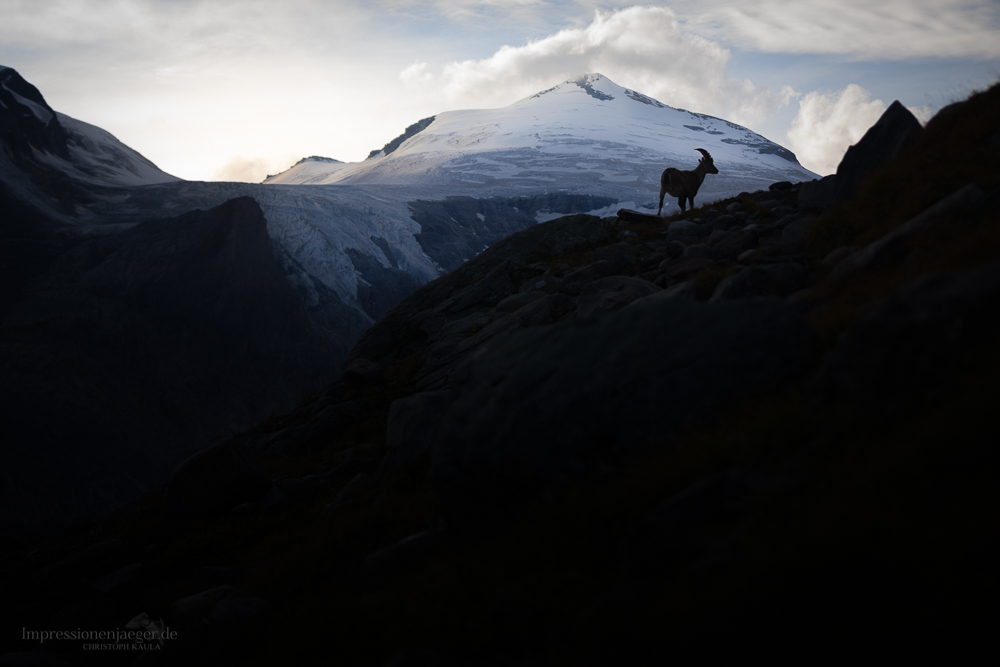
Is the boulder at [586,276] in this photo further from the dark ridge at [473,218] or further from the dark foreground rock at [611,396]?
the dark ridge at [473,218]

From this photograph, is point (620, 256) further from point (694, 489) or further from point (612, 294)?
point (694, 489)

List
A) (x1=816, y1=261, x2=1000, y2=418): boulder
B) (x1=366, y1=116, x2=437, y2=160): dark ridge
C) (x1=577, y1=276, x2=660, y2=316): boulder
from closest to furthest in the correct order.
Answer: (x1=816, y1=261, x2=1000, y2=418): boulder
(x1=577, y1=276, x2=660, y2=316): boulder
(x1=366, y1=116, x2=437, y2=160): dark ridge

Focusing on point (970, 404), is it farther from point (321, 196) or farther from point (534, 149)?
point (534, 149)

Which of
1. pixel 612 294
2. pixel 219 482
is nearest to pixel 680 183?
pixel 612 294

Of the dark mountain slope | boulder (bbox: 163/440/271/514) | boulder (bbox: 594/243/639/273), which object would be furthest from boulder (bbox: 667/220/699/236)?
the dark mountain slope

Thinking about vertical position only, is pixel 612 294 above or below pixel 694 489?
above

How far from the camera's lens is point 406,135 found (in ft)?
607

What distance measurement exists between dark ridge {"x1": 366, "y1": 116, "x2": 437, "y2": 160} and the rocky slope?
576 feet

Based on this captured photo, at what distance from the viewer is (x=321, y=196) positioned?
5100 centimetres

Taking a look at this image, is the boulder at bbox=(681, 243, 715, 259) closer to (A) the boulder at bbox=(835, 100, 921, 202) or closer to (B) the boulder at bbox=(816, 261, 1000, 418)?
(A) the boulder at bbox=(835, 100, 921, 202)

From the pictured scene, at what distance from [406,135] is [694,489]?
197 meters

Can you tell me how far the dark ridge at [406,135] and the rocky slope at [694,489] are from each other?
17558 cm

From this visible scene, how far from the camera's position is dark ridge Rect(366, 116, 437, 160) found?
171925 millimetres

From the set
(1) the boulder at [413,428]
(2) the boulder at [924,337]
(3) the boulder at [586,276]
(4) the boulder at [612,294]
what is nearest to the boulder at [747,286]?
(4) the boulder at [612,294]
